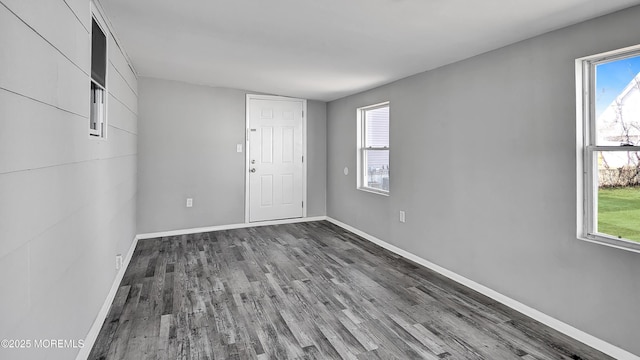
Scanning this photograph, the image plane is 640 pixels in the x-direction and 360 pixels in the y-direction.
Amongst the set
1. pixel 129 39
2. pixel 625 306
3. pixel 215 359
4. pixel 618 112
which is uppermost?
pixel 129 39

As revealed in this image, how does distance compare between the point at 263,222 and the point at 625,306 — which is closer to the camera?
the point at 625,306

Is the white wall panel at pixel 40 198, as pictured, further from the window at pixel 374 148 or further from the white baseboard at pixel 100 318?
the window at pixel 374 148

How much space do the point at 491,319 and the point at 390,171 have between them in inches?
84.8

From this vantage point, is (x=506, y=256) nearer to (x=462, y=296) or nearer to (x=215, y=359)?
(x=462, y=296)

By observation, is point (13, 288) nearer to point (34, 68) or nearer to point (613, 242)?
point (34, 68)

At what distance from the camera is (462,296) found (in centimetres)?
285

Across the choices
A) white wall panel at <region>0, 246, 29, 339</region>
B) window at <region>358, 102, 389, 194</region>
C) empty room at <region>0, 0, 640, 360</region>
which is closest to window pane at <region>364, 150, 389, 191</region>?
window at <region>358, 102, 389, 194</region>

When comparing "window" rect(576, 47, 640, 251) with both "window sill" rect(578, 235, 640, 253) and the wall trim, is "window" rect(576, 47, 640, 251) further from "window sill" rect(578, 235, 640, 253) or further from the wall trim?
the wall trim

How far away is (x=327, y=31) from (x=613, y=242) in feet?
8.10

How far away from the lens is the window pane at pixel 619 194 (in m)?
2.05

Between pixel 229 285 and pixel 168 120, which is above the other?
pixel 168 120

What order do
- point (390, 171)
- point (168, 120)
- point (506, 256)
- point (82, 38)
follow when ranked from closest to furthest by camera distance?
point (82, 38) < point (506, 256) < point (390, 171) < point (168, 120)

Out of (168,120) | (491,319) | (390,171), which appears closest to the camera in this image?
(491,319)

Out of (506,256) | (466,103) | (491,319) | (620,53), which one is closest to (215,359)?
(491,319)
